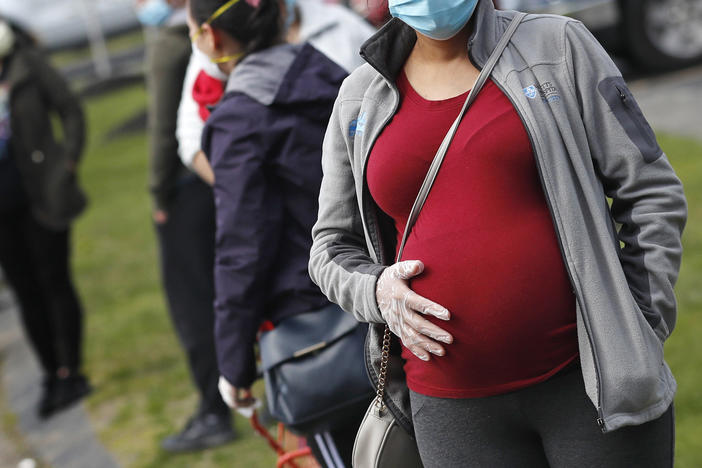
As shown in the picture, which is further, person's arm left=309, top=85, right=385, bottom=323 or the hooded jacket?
the hooded jacket

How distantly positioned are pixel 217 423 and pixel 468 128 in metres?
3.16

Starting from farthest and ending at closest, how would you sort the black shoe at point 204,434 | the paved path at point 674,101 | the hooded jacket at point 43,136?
the paved path at point 674,101 < the hooded jacket at point 43,136 < the black shoe at point 204,434

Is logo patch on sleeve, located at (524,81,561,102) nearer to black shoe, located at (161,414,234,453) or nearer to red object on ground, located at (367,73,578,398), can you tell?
red object on ground, located at (367,73,578,398)

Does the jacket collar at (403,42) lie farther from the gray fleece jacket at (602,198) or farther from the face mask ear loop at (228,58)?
the face mask ear loop at (228,58)

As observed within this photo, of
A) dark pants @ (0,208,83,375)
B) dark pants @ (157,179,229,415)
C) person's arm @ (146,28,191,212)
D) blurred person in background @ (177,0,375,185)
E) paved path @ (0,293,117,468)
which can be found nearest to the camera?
blurred person in background @ (177,0,375,185)

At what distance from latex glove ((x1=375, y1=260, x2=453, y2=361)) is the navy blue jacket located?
2.29 feet

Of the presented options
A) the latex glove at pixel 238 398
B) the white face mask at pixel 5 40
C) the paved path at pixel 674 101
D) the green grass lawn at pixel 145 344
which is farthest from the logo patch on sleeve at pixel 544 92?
the paved path at pixel 674 101

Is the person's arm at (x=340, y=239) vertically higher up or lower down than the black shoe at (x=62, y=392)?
higher up

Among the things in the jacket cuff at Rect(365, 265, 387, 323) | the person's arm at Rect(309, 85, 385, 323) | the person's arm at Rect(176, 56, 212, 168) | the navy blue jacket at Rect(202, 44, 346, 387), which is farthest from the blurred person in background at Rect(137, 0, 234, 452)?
the jacket cuff at Rect(365, 265, 387, 323)

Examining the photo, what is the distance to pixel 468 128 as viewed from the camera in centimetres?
175

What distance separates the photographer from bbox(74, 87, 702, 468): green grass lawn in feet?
13.8

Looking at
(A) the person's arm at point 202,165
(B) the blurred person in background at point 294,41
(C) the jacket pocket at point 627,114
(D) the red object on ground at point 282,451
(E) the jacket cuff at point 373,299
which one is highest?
(C) the jacket pocket at point 627,114

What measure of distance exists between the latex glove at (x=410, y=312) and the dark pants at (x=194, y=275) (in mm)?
2391

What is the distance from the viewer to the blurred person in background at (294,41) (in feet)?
9.50
